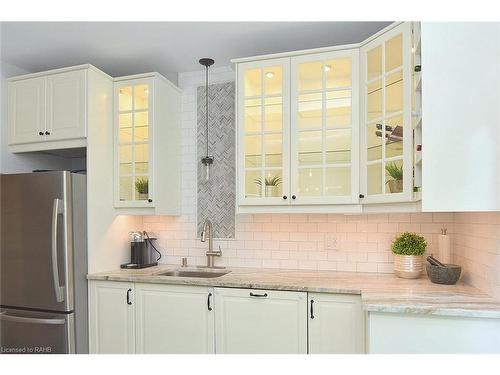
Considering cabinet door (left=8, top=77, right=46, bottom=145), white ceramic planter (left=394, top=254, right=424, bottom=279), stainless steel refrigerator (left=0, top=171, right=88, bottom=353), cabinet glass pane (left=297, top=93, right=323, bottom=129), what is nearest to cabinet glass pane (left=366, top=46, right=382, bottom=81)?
cabinet glass pane (left=297, top=93, right=323, bottom=129)

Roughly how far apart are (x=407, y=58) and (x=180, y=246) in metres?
2.26

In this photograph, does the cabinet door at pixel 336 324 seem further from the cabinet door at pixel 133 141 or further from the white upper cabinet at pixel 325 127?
the cabinet door at pixel 133 141

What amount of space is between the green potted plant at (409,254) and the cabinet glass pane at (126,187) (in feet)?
6.68

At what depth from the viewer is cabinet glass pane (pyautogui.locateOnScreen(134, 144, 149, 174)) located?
2.86 m

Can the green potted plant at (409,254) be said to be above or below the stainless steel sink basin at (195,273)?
above

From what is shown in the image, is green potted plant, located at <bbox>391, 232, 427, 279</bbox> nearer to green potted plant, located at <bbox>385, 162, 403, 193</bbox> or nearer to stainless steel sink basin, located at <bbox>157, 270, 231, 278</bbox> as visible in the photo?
green potted plant, located at <bbox>385, 162, 403, 193</bbox>

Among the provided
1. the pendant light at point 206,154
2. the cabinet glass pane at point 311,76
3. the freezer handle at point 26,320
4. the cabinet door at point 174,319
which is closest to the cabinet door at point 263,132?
the cabinet glass pane at point 311,76

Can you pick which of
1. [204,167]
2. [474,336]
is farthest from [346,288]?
[204,167]

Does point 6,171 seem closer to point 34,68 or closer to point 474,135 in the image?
point 34,68

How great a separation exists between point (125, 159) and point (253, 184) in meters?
1.09

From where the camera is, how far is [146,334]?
253 cm

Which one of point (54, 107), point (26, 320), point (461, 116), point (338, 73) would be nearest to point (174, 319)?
point (26, 320)

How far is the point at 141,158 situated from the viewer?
2.87 metres

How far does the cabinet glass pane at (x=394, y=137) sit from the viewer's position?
6.92ft
